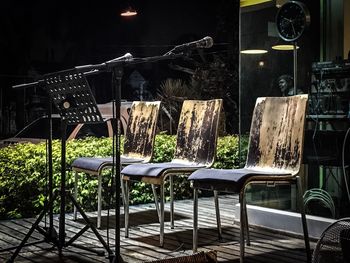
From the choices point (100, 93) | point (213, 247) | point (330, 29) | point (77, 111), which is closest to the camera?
point (77, 111)

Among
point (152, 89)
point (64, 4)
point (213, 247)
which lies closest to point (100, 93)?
point (152, 89)

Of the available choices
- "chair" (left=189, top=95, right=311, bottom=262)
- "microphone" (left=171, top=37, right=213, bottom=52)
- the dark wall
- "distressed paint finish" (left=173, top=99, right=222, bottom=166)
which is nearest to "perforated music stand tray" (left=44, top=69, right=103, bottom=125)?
"microphone" (left=171, top=37, right=213, bottom=52)

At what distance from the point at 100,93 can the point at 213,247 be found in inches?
204

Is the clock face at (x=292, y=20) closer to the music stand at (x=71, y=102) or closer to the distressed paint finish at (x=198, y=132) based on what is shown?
the distressed paint finish at (x=198, y=132)

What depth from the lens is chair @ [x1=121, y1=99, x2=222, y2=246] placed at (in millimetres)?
3900

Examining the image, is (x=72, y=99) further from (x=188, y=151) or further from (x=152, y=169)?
(x=188, y=151)

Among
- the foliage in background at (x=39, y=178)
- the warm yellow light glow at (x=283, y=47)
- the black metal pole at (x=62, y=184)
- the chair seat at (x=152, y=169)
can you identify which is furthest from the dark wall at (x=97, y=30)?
the black metal pole at (x=62, y=184)

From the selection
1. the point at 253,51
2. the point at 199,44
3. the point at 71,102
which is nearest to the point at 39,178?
the point at 71,102

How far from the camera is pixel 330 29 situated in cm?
407

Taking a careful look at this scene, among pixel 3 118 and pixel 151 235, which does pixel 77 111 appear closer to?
pixel 151 235

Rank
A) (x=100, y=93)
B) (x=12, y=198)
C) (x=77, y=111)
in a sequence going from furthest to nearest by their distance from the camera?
(x=100, y=93), (x=12, y=198), (x=77, y=111)

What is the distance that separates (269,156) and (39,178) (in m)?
2.29

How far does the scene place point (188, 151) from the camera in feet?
14.3

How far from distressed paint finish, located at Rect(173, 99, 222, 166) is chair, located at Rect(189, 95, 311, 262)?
1.21ft
